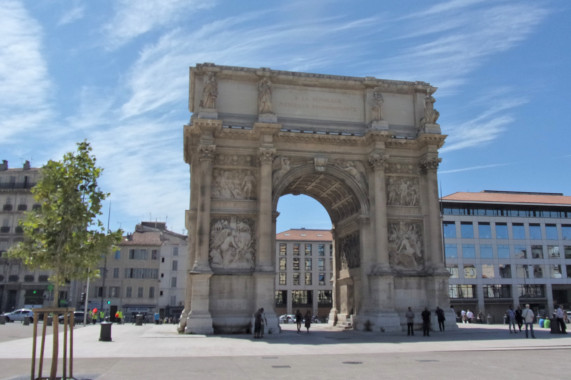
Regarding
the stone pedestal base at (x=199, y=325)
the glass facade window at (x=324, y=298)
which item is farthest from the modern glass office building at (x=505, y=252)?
the stone pedestal base at (x=199, y=325)

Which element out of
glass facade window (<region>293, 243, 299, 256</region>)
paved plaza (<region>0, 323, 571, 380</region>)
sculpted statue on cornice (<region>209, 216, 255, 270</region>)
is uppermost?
glass facade window (<region>293, 243, 299, 256</region>)

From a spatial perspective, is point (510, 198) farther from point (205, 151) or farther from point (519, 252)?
point (205, 151)

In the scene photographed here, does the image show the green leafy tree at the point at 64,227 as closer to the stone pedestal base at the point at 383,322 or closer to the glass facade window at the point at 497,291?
the stone pedestal base at the point at 383,322

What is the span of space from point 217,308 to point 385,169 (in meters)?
12.5

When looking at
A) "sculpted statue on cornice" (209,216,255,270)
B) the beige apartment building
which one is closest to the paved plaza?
"sculpted statue on cornice" (209,216,255,270)

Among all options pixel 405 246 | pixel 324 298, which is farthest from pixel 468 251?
pixel 405 246

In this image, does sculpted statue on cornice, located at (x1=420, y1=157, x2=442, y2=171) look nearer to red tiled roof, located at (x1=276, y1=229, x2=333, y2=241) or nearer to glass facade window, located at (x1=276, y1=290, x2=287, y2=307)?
red tiled roof, located at (x1=276, y1=229, x2=333, y2=241)

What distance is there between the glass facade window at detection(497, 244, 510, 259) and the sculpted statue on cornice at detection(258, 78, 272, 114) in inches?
1911

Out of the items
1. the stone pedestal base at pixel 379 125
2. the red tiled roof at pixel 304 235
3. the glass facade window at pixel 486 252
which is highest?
the stone pedestal base at pixel 379 125

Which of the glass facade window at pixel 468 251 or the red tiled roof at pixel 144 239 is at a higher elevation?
the red tiled roof at pixel 144 239

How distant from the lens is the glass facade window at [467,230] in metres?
65.0

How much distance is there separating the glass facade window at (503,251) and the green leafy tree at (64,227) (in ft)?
207

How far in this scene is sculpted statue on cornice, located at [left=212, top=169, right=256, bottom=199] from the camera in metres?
28.0

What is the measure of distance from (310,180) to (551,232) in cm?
4982
